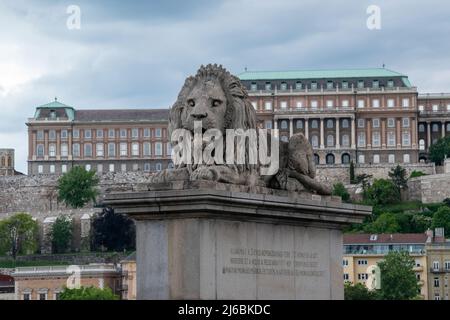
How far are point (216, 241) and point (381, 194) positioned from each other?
448 feet

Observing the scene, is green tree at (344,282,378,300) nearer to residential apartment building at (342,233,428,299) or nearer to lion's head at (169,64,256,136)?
residential apartment building at (342,233,428,299)

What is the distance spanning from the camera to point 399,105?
600 feet

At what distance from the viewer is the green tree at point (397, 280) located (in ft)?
332

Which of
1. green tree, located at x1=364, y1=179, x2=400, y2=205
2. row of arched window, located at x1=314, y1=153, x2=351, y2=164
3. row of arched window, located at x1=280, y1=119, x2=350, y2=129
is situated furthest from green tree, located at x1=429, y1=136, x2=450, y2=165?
green tree, located at x1=364, y1=179, x2=400, y2=205

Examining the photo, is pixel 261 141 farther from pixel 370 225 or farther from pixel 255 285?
pixel 370 225

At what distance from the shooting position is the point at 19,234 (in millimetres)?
154375

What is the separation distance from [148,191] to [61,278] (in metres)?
104

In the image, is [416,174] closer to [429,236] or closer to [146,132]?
[429,236]

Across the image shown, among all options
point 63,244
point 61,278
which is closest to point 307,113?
point 63,244

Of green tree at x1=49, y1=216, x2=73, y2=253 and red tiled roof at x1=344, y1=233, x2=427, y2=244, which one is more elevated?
green tree at x1=49, y1=216, x2=73, y2=253

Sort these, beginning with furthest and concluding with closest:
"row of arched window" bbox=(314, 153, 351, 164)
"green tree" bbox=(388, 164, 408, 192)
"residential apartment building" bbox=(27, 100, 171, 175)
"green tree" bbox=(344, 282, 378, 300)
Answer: "residential apartment building" bbox=(27, 100, 171, 175)
"row of arched window" bbox=(314, 153, 351, 164)
"green tree" bbox=(388, 164, 408, 192)
"green tree" bbox=(344, 282, 378, 300)

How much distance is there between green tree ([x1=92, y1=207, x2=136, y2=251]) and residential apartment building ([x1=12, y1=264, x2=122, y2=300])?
18408 millimetres

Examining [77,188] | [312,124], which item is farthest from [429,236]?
[312,124]

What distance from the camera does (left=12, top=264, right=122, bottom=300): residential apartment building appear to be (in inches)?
4715
